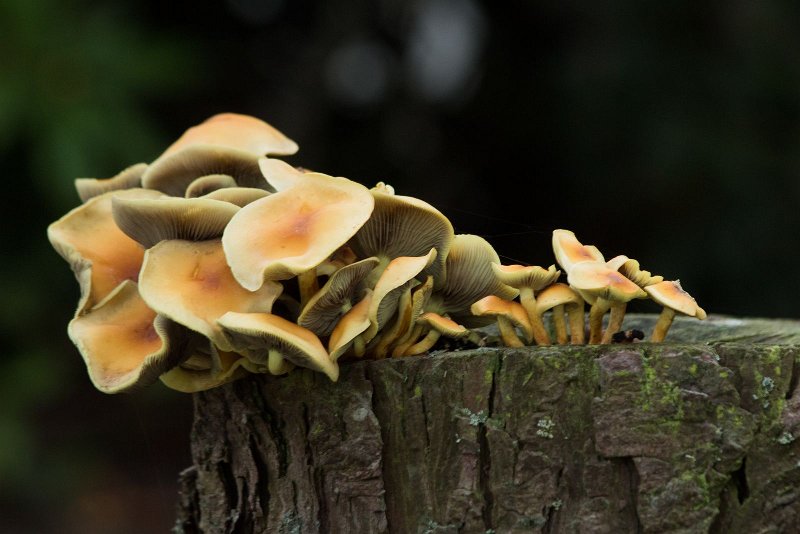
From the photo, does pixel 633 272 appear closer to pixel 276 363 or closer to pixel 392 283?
pixel 392 283

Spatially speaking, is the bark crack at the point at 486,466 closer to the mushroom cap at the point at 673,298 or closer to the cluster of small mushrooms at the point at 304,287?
the cluster of small mushrooms at the point at 304,287

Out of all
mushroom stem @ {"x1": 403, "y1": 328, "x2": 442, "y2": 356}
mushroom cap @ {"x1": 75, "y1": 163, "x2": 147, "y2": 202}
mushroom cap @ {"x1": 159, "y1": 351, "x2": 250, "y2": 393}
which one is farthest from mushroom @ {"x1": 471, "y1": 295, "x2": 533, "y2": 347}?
mushroom cap @ {"x1": 75, "y1": 163, "x2": 147, "y2": 202}

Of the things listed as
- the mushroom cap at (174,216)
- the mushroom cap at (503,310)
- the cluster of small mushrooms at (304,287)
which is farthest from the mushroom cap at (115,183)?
the mushroom cap at (503,310)

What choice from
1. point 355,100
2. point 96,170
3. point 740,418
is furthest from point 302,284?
point 355,100

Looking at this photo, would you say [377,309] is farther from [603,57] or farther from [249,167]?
[603,57]

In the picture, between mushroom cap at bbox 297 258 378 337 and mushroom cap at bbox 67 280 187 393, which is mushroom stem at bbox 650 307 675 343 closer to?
mushroom cap at bbox 297 258 378 337
